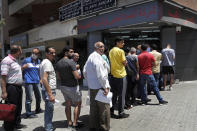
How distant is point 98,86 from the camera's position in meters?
4.86

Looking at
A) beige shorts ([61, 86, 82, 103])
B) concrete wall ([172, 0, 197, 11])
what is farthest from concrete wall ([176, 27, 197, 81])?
beige shorts ([61, 86, 82, 103])

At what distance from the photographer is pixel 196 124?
527cm

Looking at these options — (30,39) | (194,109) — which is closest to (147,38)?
(194,109)

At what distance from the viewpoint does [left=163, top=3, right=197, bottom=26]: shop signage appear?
9867 mm

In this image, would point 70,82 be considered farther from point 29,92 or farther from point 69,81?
point 29,92

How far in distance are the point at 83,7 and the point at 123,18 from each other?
3.10 meters

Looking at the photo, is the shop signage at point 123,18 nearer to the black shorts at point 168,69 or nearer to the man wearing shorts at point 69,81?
the black shorts at point 168,69

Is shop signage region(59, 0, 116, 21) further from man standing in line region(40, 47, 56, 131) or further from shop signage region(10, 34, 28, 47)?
shop signage region(10, 34, 28, 47)

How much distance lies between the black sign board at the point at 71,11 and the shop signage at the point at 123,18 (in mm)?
575

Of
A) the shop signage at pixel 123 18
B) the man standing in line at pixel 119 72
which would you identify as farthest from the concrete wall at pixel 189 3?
the man standing in line at pixel 119 72

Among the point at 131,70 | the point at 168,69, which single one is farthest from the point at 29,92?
the point at 168,69

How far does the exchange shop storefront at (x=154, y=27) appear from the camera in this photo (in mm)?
9812

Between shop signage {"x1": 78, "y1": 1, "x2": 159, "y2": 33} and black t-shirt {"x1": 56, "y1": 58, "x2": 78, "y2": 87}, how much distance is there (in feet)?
17.6

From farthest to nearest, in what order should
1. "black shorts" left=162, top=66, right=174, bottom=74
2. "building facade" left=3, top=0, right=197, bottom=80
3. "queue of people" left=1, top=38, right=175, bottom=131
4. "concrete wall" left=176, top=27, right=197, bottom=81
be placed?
"concrete wall" left=176, top=27, right=197, bottom=81
"building facade" left=3, top=0, right=197, bottom=80
"black shorts" left=162, top=66, right=174, bottom=74
"queue of people" left=1, top=38, right=175, bottom=131
